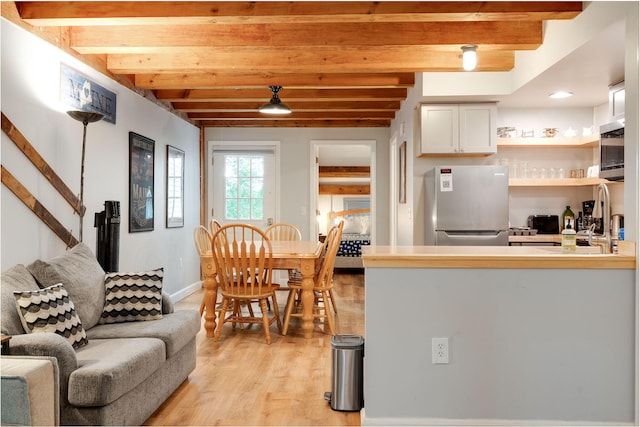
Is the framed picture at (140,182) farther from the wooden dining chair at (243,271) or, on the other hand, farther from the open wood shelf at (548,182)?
the open wood shelf at (548,182)

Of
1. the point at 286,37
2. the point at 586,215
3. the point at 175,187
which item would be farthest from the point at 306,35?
the point at 586,215

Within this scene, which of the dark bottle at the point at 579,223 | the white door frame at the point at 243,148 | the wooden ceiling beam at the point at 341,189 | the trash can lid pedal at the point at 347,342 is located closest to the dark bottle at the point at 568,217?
the dark bottle at the point at 579,223

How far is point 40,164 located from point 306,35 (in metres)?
1.93

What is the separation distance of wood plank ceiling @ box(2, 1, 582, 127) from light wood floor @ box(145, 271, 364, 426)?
7.06ft

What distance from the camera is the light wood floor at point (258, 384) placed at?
266 centimetres

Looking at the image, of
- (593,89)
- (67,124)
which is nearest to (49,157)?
(67,124)

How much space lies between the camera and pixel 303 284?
4.30 m

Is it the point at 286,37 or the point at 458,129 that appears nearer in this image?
the point at 286,37

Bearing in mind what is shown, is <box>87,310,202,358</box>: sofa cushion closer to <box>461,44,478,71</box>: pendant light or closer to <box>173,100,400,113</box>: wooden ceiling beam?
<box>461,44,478,71</box>: pendant light

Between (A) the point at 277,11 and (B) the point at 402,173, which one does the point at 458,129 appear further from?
(A) the point at 277,11

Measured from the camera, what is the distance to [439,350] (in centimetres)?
251

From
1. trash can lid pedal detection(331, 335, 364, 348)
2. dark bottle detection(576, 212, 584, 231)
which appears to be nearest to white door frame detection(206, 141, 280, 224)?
dark bottle detection(576, 212, 584, 231)

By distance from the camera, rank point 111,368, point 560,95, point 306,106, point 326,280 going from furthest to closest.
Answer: point 306,106 < point 326,280 < point 560,95 < point 111,368

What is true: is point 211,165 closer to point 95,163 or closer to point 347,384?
point 95,163
